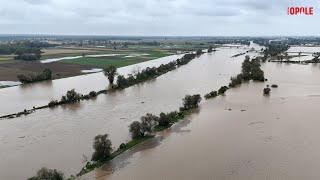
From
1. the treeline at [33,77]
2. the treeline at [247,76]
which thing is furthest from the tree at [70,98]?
the treeline at [247,76]

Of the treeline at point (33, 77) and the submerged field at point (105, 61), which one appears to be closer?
the treeline at point (33, 77)

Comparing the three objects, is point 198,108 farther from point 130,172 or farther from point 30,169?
point 30,169

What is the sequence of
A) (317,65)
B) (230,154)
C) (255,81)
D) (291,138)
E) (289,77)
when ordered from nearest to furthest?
(230,154) < (291,138) < (255,81) < (289,77) < (317,65)

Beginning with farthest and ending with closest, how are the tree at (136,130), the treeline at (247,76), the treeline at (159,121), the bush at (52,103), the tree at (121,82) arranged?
the tree at (121,82) < the treeline at (247,76) < the bush at (52,103) < the treeline at (159,121) < the tree at (136,130)

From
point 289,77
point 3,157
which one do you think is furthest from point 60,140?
point 289,77

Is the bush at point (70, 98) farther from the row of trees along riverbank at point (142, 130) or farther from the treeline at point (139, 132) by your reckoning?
the treeline at point (139, 132)

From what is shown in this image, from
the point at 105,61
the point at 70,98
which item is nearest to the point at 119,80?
the point at 70,98

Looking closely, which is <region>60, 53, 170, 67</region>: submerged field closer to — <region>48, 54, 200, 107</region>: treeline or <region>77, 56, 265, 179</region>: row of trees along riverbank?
<region>48, 54, 200, 107</region>: treeline
